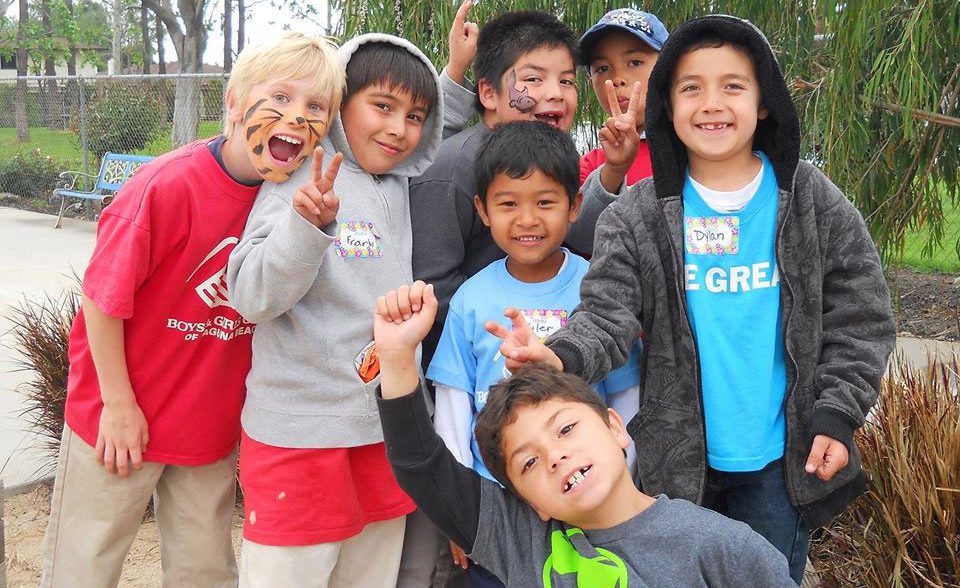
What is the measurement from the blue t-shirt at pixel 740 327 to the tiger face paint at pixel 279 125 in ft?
3.01

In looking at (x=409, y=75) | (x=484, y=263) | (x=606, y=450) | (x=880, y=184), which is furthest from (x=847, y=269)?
(x=880, y=184)

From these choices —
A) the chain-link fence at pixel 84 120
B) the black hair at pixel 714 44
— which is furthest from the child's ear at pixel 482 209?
the chain-link fence at pixel 84 120

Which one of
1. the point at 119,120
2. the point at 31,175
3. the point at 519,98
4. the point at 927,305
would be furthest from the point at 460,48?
the point at 31,175

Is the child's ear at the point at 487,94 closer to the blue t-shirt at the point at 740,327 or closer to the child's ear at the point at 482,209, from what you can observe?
the child's ear at the point at 482,209

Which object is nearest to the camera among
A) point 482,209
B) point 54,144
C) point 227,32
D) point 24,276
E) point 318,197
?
point 318,197

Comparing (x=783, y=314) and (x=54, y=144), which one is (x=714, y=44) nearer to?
(x=783, y=314)

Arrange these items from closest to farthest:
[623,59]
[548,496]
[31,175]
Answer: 1. [548,496]
2. [623,59]
3. [31,175]

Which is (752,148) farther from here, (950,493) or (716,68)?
(950,493)

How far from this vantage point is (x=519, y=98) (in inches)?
102

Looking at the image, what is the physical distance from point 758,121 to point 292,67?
1079 millimetres

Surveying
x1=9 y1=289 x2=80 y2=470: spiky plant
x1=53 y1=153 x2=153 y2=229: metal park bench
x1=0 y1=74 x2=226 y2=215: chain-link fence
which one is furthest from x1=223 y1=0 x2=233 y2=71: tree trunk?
Answer: x1=9 y1=289 x2=80 y2=470: spiky plant

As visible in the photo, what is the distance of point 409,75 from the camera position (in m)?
2.35

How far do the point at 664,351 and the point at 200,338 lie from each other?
1123 mm

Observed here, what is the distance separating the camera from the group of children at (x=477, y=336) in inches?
71.1
